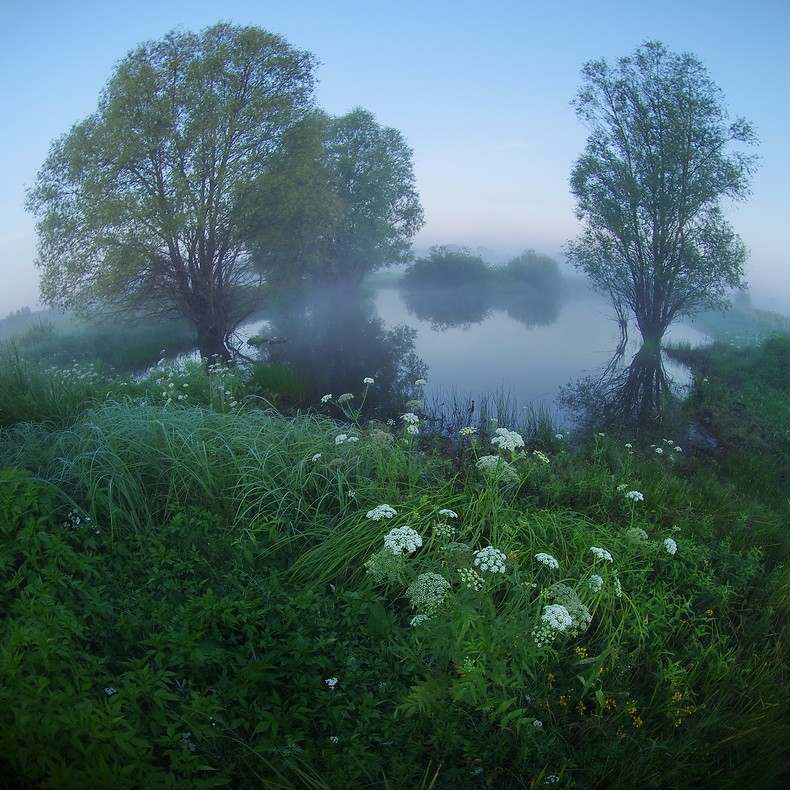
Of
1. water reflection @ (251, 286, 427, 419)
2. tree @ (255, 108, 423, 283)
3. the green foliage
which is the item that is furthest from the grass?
the green foliage

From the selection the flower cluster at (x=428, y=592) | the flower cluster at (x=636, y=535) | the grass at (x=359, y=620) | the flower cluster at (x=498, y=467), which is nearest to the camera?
the grass at (x=359, y=620)

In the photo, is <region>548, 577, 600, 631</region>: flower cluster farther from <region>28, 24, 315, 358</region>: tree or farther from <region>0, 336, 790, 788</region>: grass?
<region>28, 24, 315, 358</region>: tree

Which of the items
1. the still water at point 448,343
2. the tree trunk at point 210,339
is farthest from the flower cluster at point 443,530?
the tree trunk at point 210,339

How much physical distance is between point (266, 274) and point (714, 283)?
9.49 m

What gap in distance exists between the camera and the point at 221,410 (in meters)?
5.24

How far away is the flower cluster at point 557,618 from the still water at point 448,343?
547 cm

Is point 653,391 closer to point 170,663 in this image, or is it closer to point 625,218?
point 625,218

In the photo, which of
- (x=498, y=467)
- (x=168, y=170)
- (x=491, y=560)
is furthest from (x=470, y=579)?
(x=168, y=170)

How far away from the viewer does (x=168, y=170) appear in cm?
940

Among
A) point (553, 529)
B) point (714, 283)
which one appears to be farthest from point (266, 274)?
point (553, 529)

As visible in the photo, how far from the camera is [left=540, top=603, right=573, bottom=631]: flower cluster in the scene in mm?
2021

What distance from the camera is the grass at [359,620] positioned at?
66.4 inches

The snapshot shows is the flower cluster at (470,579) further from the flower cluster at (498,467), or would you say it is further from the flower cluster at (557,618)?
the flower cluster at (498,467)

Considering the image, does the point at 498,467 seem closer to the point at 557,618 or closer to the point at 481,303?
the point at 557,618
